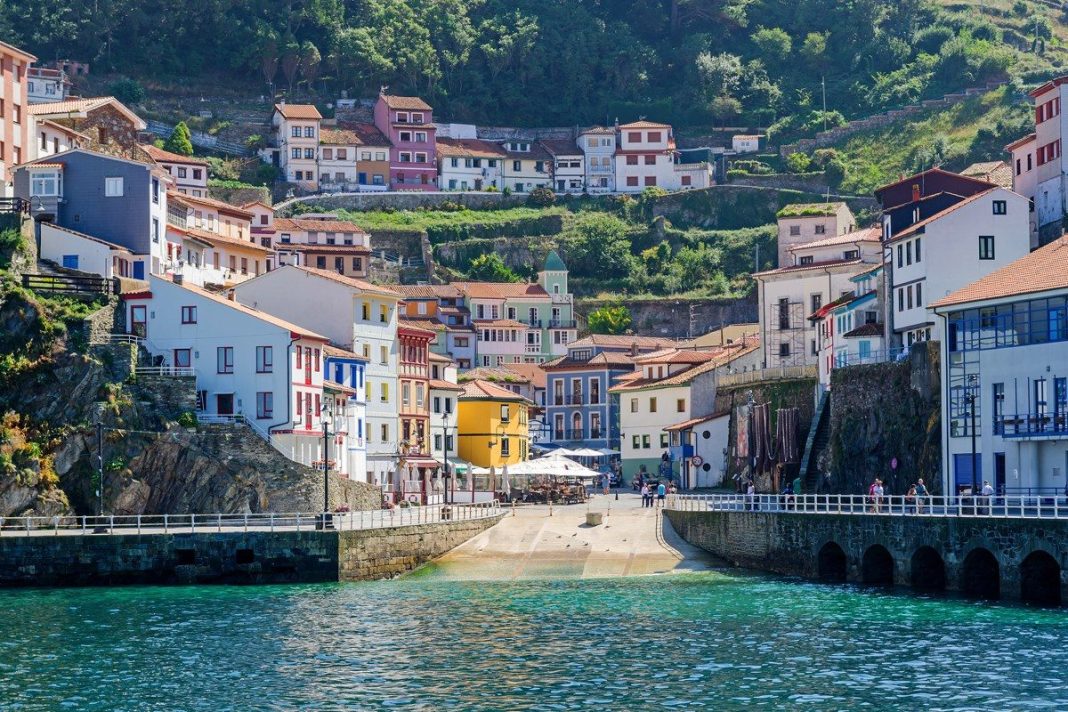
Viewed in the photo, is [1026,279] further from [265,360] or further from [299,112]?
[299,112]

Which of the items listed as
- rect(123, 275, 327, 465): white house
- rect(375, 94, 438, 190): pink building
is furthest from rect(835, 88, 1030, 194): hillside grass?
rect(123, 275, 327, 465): white house

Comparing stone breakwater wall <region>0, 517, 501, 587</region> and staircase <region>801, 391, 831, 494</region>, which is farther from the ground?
staircase <region>801, 391, 831, 494</region>

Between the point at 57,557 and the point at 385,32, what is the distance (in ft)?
399

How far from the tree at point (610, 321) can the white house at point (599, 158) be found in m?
24.0

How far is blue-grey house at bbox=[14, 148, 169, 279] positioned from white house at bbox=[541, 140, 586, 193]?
79.6 m

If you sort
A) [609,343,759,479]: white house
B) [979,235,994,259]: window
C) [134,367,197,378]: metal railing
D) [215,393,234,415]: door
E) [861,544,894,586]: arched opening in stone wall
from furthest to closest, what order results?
[609,343,759,479]: white house → [215,393,234,415]: door → [134,367,197,378]: metal railing → [979,235,994,259]: window → [861,544,894,586]: arched opening in stone wall

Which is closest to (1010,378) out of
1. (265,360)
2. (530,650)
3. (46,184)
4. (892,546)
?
(892,546)

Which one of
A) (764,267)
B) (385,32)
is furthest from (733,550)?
(385,32)

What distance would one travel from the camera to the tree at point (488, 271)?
160 m

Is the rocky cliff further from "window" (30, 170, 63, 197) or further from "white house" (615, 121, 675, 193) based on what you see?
"white house" (615, 121, 675, 193)

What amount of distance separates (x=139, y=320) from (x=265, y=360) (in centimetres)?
697

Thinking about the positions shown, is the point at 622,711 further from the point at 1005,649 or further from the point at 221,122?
the point at 221,122

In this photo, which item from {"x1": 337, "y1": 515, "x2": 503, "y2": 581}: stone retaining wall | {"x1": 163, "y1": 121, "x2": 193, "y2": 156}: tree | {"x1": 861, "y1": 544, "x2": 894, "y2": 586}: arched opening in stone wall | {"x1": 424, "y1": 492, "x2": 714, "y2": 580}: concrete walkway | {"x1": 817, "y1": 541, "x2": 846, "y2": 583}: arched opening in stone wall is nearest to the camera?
{"x1": 861, "y1": 544, "x2": 894, "y2": 586}: arched opening in stone wall

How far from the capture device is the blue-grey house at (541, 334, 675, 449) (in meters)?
134
